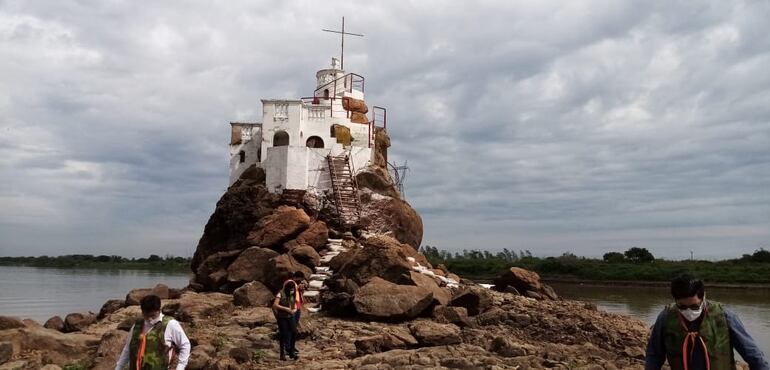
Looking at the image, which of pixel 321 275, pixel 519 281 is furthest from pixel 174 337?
pixel 519 281

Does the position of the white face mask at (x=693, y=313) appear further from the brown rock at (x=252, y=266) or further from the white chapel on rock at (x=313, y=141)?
the white chapel on rock at (x=313, y=141)

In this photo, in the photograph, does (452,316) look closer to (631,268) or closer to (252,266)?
(252,266)

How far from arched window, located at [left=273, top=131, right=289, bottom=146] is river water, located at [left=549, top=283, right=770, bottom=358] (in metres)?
17.6

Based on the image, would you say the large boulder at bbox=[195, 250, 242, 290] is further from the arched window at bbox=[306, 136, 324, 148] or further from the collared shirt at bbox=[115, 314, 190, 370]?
the collared shirt at bbox=[115, 314, 190, 370]

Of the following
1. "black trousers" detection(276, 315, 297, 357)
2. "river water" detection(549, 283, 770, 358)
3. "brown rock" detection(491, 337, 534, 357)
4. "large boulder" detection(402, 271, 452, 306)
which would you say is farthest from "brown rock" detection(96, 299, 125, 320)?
"river water" detection(549, 283, 770, 358)

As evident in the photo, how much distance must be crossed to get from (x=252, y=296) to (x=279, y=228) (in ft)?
15.3

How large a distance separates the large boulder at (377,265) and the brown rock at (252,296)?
7.10 ft

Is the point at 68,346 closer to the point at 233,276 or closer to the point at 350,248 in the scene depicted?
the point at 233,276

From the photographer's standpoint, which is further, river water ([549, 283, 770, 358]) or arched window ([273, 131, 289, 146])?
river water ([549, 283, 770, 358])

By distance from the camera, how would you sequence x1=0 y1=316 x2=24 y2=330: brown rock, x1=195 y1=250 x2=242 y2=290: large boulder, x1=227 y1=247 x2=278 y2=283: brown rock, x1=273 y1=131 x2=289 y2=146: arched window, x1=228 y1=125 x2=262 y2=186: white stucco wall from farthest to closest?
x1=228 y1=125 x2=262 y2=186: white stucco wall
x1=273 y1=131 x2=289 y2=146: arched window
x1=195 y1=250 x2=242 y2=290: large boulder
x1=227 y1=247 x2=278 y2=283: brown rock
x1=0 y1=316 x2=24 y2=330: brown rock

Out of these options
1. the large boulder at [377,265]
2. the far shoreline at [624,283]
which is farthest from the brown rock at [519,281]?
the far shoreline at [624,283]

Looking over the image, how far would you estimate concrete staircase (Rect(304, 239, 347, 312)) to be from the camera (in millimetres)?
18375

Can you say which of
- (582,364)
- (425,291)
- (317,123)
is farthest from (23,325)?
(317,123)

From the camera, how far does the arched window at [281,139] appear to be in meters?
25.8
